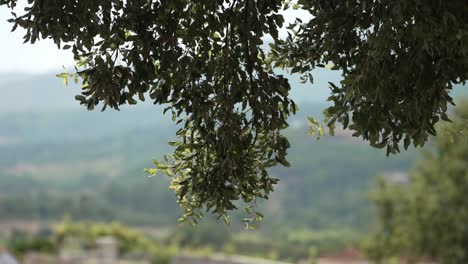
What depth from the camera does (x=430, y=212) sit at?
20.5 metres

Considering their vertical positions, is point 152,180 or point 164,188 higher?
point 152,180

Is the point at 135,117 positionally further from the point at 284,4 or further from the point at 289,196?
the point at 284,4

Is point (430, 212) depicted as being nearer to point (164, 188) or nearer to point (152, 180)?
point (164, 188)

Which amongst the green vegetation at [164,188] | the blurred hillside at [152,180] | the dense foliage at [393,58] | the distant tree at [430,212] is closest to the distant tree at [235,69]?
the dense foliage at [393,58]

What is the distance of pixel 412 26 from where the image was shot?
3.09 m

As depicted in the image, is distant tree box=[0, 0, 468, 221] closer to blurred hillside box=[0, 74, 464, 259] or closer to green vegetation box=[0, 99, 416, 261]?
blurred hillside box=[0, 74, 464, 259]

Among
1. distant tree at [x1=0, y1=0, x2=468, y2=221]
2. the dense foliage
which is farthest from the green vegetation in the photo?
the dense foliage

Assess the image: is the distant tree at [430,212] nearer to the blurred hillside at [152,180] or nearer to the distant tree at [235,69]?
the distant tree at [235,69]

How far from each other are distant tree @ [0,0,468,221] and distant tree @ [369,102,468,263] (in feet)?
49.2

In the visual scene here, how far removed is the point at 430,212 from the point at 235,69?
17.6 m

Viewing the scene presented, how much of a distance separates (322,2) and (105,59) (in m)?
0.96

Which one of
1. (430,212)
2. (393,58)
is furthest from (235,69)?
(430,212)

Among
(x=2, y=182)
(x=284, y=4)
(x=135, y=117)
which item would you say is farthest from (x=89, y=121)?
(x=284, y=4)

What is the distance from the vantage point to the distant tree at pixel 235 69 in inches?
125
